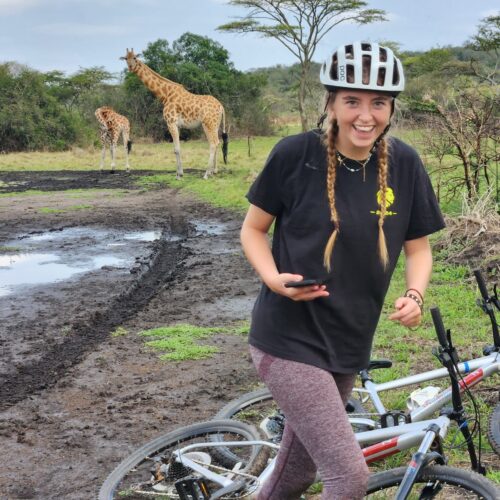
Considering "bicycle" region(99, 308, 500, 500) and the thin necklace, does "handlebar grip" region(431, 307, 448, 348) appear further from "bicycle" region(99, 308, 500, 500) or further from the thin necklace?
the thin necklace

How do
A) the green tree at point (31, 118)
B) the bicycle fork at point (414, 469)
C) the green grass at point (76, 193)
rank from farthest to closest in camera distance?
1. the green tree at point (31, 118)
2. the green grass at point (76, 193)
3. the bicycle fork at point (414, 469)

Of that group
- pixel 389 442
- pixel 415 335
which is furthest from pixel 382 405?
pixel 415 335

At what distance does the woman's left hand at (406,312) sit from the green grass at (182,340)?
3374mm

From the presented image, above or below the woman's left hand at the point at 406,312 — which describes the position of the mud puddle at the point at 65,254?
below

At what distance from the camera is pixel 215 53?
3394 cm

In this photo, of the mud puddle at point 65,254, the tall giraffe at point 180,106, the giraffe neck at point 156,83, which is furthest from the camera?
the giraffe neck at point 156,83

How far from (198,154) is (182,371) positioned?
2176cm

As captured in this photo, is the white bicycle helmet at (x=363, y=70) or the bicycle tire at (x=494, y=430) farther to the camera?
the bicycle tire at (x=494, y=430)

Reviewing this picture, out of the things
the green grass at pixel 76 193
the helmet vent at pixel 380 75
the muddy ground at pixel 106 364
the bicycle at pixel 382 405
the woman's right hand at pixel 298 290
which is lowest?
the muddy ground at pixel 106 364

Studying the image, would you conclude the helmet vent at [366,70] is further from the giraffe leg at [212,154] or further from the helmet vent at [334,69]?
the giraffe leg at [212,154]

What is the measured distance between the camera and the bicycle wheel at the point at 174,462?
309 cm

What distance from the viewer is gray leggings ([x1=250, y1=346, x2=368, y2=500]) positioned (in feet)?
6.66

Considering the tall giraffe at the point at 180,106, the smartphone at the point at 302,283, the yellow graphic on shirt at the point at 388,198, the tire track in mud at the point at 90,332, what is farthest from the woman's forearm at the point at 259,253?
the tall giraffe at the point at 180,106

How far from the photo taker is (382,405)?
131 inches
